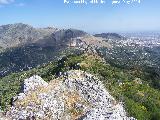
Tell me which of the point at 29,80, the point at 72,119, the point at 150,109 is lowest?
the point at 150,109

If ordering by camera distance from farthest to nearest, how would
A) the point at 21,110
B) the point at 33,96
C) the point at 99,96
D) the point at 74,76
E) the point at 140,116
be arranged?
the point at 140,116 < the point at 74,76 < the point at 99,96 < the point at 33,96 < the point at 21,110

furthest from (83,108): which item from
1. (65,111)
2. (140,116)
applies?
(140,116)

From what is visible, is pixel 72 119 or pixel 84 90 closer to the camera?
pixel 72 119

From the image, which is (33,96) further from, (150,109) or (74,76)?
(150,109)

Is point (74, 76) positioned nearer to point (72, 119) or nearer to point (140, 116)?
point (72, 119)

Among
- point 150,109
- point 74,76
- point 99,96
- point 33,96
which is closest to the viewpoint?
point 33,96

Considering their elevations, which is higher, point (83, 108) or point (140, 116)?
point (83, 108)
